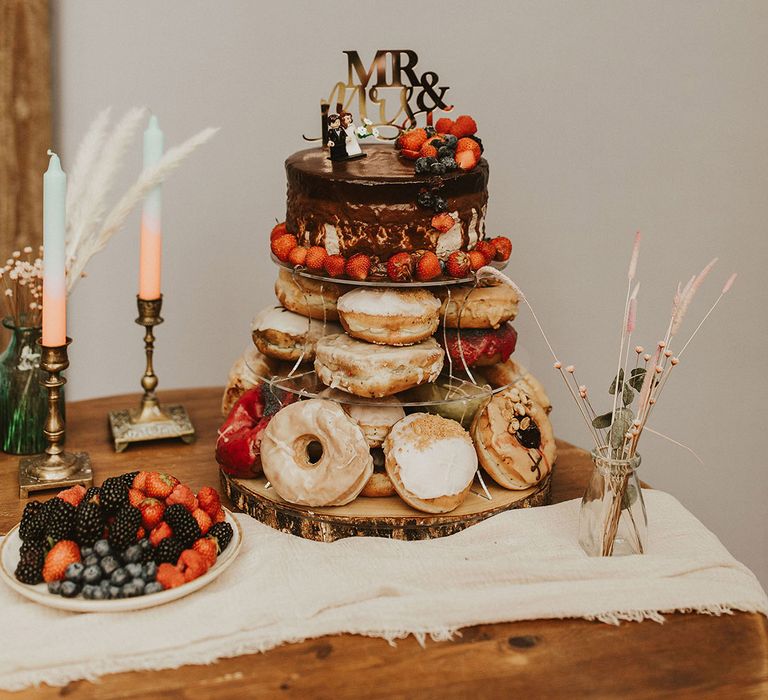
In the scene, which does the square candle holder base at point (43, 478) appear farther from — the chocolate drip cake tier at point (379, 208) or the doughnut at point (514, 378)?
the doughnut at point (514, 378)

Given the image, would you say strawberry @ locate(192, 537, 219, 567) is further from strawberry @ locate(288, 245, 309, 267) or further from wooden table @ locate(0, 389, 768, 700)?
strawberry @ locate(288, 245, 309, 267)

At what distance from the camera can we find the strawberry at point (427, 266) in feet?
5.29

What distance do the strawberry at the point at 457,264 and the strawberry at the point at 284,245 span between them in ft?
0.87

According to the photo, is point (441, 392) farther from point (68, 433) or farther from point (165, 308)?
point (165, 308)

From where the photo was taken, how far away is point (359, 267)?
5.28 feet

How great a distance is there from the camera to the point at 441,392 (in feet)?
5.70

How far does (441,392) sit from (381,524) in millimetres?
267

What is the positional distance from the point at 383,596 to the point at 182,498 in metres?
0.32

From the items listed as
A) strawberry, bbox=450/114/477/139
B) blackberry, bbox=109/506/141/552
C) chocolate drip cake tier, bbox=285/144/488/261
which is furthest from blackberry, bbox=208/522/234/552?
strawberry, bbox=450/114/477/139

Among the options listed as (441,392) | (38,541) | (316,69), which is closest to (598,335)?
(316,69)

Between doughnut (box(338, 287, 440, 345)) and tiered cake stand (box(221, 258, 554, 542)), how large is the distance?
24 mm

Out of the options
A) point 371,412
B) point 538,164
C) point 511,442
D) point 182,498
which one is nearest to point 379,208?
point 371,412

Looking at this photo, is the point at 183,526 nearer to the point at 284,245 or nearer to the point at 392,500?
the point at 392,500

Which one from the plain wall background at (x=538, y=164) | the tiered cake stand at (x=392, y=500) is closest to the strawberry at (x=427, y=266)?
the tiered cake stand at (x=392, y=500)
